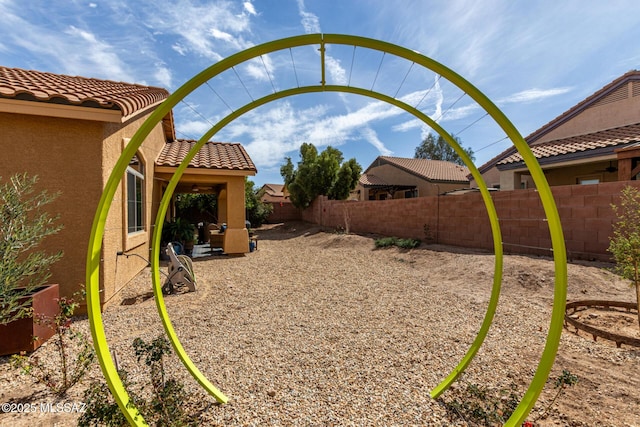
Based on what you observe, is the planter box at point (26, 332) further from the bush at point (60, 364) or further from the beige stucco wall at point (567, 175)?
the beige stucco wall at point (567, 175)

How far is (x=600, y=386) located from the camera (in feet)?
8.51

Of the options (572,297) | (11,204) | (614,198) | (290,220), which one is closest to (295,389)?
(11,204)

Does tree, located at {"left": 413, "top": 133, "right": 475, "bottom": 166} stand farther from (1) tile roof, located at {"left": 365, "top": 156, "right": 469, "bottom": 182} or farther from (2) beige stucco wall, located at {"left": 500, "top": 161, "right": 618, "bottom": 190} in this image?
(2) beige stucco wall, located at {"left": 500, "top": 161, "right": 618, "bottom": 190}

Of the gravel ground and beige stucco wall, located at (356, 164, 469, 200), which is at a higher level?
beige stucco wall, located at (356, 164, 469, 200)

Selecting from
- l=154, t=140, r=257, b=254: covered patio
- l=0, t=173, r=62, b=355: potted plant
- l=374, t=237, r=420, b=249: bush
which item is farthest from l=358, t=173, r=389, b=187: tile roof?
l=0, t=173, r=62, b=355: potted plant

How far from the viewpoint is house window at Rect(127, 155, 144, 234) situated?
6.39m

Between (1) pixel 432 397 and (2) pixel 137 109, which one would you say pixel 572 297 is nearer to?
(1) pixel 432 397

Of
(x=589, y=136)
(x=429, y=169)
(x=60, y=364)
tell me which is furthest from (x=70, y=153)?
(x=429, y=169)

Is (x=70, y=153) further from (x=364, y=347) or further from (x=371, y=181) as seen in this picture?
(x=371, y=181)

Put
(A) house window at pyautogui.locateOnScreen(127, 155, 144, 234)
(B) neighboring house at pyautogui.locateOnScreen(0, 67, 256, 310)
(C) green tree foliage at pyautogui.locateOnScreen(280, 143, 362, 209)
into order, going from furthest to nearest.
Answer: (C) green tree foliage at pyautogui.locateOnScreen(280, 143, 362, 209)
(A) house window at pyautogui.locateOnScreen(127, 155, 144, 234)
(B) neighboring house at pyautogui.locateOnScreen(0, 67, 256, 310)

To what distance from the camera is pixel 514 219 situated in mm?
8047

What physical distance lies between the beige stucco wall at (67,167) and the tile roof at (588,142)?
1340cm

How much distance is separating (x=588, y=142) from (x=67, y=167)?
48.8ft

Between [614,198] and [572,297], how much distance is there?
9.78 feet
